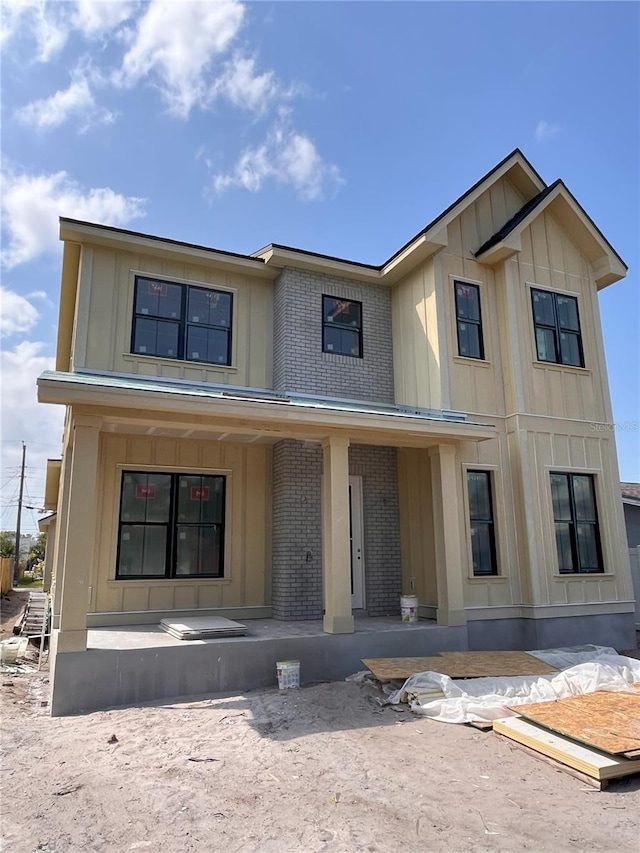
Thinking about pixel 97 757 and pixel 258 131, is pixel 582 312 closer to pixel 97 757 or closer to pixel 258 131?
pixel 258 131

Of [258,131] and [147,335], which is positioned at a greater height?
[258,131]

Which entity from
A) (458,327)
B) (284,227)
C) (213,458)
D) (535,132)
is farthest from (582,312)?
(213,458)

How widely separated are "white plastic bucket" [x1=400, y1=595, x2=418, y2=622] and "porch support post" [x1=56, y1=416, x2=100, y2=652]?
4.96m

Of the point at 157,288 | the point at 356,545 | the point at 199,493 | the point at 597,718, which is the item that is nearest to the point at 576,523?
the point at 356,545

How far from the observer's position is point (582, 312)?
1184cm

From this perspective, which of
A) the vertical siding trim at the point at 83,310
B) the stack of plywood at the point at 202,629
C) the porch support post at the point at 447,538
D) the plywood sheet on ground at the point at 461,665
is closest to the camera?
the plywood sheet on ground at the point at 461,665

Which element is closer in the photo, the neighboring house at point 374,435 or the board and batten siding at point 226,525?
the board and batten siding at point 226,525

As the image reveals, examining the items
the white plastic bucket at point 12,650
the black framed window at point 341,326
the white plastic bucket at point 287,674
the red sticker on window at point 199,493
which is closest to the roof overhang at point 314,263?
the black framed window at point 341,326

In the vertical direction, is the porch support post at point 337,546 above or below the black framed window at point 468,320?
below

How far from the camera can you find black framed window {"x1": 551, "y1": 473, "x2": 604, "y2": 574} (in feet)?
34.5

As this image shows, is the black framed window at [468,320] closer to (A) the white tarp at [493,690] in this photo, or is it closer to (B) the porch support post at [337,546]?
(B) the porch support post at [337,546]

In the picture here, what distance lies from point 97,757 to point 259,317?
7.92m

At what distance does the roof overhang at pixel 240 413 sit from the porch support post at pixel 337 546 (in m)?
0.48

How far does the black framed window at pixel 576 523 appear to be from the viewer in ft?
34.5
